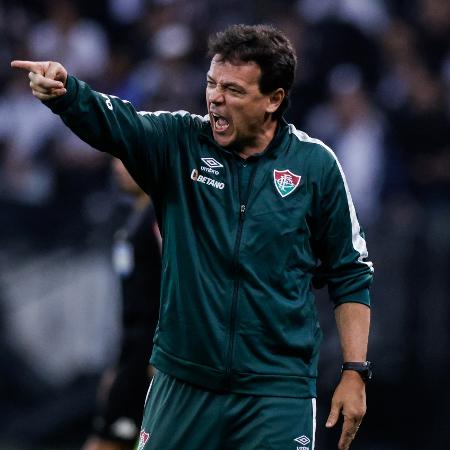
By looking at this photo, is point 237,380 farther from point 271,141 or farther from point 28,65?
point 28,65

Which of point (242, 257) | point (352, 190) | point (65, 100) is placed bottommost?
point (352, 190)

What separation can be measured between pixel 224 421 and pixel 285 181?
3.25 feet

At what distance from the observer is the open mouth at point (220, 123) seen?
464 centimetres

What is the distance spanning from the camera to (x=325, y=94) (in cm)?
1015

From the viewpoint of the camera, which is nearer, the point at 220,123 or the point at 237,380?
the point at 237,380

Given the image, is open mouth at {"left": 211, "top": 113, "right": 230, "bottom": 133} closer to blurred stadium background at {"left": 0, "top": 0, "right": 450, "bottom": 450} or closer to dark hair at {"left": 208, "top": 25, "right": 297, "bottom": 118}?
dark hair at {"left": 208, "top": 25, "right": 297, "bottom": 118}

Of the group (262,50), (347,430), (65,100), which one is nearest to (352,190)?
(262,50)

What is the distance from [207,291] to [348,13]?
632 centimetres

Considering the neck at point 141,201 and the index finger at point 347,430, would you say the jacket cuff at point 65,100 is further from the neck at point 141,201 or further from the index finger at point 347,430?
the neck at point 141,201

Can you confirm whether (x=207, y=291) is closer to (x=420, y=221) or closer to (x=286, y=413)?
(x=286, y=413)

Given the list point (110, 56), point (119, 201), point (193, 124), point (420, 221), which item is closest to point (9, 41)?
point (110, 56)

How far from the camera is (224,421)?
4.52m

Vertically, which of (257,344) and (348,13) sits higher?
(348,13)

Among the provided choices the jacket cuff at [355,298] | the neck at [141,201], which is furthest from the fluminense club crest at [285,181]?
the neck at [141,201]
